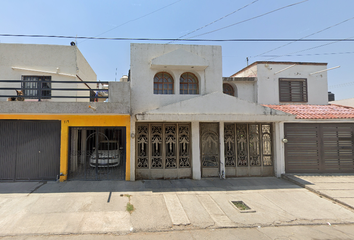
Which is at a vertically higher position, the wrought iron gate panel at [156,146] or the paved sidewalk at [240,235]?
the wrought iron gate panel at [156,146]

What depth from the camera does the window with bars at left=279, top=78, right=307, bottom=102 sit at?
1056 cm

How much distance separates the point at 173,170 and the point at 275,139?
15.9 ft

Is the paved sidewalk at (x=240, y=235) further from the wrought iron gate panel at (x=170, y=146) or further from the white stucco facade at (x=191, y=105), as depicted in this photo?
the wrought iron gate panel at (x=170, y=146)

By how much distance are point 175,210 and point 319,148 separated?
7.53m

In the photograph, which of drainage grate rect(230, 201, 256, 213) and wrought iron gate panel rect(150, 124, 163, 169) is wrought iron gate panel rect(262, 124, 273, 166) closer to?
drainage grate rect(230, 201, 256, 213)

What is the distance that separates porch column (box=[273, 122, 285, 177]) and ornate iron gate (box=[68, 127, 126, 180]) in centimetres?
671

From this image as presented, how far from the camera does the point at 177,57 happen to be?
25.4 feet

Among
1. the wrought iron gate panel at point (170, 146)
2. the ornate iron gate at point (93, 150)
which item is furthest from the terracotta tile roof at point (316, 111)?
the ornate iron gate at point (93, 150)

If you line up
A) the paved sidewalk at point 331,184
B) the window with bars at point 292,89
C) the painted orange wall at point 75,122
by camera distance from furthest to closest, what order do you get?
the window with bars at point 292,89
the painted orange wall at point 75,122
the paved sidewalk at point 331,184

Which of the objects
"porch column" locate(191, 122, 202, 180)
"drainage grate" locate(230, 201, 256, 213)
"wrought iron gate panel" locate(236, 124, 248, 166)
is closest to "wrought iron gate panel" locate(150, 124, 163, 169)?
"porch column" locate(191, 122, 202, 180)

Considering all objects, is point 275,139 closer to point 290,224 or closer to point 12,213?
point 290,224

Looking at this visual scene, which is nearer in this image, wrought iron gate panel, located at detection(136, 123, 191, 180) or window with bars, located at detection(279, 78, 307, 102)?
wrought iron gate panel, located at detection(136, 123, 191, 180)

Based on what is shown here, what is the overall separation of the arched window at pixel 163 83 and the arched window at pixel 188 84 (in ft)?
1.52

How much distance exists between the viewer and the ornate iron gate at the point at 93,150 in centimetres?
732
